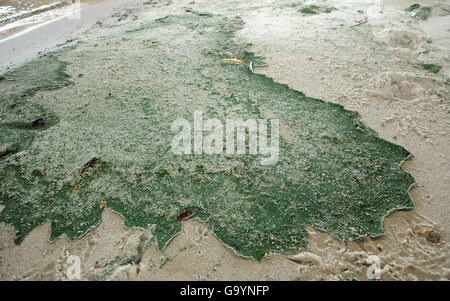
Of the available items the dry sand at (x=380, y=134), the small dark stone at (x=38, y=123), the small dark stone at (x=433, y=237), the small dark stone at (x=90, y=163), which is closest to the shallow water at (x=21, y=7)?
the small dark stone at (x=38, y=123)

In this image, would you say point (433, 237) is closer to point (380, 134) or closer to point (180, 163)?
point (380, 134)

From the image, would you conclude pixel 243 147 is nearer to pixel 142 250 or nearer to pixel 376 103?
pixel 142 250

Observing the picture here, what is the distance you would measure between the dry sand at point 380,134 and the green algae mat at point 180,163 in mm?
82

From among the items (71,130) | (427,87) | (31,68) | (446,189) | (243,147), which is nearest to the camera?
(446,189)

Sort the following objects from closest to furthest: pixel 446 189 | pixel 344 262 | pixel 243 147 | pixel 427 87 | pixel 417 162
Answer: pixel 344 262, pixel 446 189, pixel 417 162, pixel 243 147, pixel 427 87

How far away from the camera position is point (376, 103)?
2.66m

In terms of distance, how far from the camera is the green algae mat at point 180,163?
5.83 ft

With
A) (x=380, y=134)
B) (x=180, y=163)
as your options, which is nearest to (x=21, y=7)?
(x=180, y=163)

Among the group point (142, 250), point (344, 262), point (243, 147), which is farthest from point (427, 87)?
point (142, 250)

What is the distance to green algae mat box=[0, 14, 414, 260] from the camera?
1.78m

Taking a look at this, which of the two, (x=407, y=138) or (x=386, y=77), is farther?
(x=386, y=77)

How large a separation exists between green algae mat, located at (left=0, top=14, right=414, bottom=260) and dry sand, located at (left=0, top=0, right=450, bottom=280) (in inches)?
3.2

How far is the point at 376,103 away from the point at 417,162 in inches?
31.8

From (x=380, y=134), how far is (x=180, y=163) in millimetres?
1782
